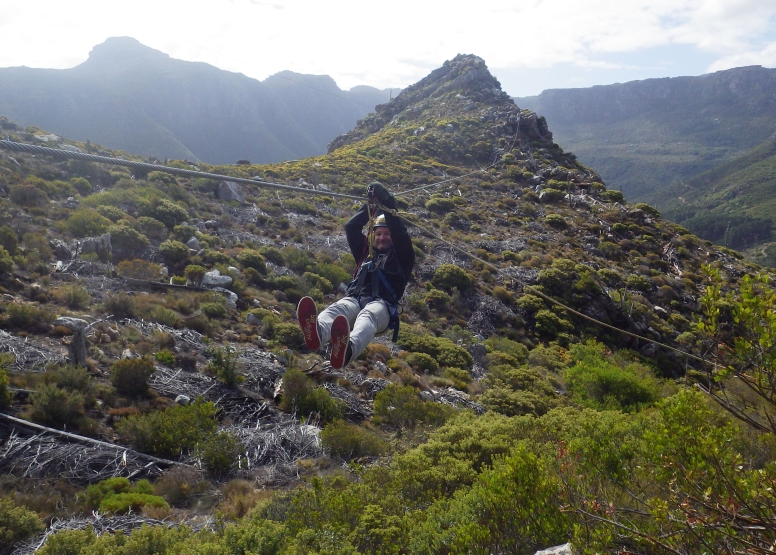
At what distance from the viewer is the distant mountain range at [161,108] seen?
12131cm

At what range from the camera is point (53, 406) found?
618 cm

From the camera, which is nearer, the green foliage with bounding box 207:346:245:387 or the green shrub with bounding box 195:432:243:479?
the green shrub with bounding box 195:432:243:479

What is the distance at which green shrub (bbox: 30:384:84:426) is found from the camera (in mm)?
6113

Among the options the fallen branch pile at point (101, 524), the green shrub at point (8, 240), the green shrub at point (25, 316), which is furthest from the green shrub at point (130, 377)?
the green shrub at point (8, 240)

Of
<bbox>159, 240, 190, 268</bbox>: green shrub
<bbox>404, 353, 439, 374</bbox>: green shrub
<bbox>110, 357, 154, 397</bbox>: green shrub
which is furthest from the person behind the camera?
<bbox>159, 240, 190, 268</bbox>: green shrub

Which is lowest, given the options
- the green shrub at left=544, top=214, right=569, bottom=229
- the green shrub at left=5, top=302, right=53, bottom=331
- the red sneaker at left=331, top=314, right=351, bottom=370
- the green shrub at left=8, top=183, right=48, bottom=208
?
the green shrub at left=5, top=302, right=53, bottom=331

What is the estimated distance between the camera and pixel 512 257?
23.8 m

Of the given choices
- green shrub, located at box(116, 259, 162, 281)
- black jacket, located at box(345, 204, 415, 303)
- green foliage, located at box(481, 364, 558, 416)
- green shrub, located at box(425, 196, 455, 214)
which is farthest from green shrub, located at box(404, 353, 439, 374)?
green shrub, located at box(425, 196, 455, 214)

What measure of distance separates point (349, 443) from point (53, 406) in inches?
161

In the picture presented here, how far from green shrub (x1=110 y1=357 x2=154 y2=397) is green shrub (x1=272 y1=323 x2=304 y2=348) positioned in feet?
11.9

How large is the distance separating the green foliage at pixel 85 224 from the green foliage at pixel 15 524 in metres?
10.4

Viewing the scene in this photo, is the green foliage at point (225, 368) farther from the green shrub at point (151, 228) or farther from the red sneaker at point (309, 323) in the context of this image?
the green shrub at point (151, 228)

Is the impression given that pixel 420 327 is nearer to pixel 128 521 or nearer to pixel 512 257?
pixel 512 257

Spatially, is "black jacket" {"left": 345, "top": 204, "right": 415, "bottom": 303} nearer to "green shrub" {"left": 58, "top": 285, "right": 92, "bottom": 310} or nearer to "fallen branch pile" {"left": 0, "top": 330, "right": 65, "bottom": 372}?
"fallen branch pile" {"left": 0, "top": 330, "right": 65, "bottom": 372}
